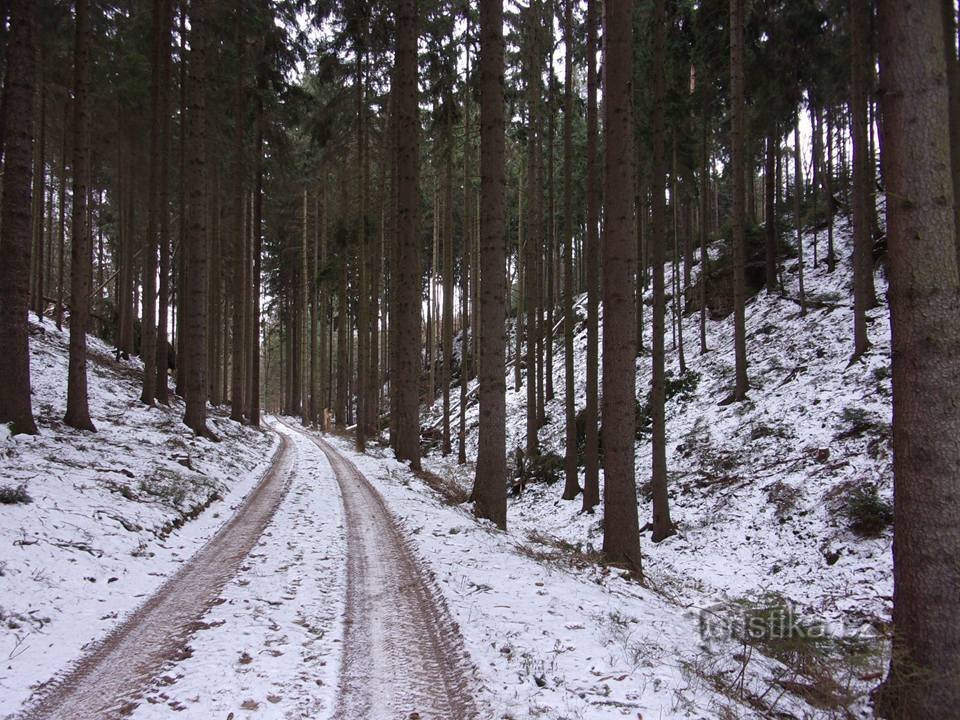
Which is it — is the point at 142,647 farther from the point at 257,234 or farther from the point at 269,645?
the point at 257,234

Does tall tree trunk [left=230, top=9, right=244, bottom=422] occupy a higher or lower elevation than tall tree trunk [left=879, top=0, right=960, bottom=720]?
higher

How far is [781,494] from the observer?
11.3 metres

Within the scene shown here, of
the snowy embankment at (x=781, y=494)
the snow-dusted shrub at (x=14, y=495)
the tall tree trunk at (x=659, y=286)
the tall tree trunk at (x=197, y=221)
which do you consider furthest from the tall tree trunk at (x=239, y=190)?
the snow-dusted shrub at (x=14, y=495)

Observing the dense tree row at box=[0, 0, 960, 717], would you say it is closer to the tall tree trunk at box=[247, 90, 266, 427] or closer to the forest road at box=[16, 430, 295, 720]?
the tall tree trunk at box=[247, 90, 266, 427]

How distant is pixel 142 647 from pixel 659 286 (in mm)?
9997

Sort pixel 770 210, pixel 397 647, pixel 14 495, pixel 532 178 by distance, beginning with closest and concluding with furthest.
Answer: pixel 397 647, pixel 14 495, pixel 532 178, pixel 770 210

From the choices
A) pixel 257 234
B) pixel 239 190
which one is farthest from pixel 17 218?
pixel 257 234

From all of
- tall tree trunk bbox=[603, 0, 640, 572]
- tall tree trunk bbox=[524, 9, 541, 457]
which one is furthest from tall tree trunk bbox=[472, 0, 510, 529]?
tall tree trunk bbox=[524, 9, 541, 457]

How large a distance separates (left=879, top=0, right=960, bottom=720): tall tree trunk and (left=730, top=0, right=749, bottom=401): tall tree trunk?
40.5 ft

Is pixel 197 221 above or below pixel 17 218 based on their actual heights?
above

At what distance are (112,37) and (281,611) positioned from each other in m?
18.4

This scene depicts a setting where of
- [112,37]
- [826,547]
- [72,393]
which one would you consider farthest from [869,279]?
[112,37]

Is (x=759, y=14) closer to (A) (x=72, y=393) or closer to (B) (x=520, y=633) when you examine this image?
(B) (x=520, y=633)

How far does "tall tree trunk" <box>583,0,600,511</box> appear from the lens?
12.3 meters
